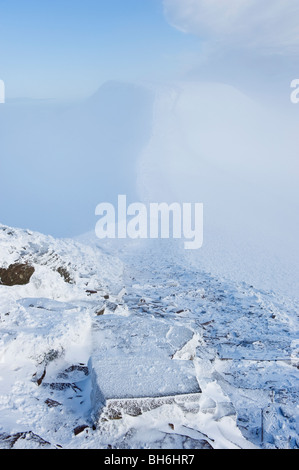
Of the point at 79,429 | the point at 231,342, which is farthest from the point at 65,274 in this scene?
the point at 79,429

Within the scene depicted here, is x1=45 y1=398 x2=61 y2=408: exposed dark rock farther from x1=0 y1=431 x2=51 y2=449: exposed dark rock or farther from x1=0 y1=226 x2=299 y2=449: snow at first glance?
x1=0 y1=431 x2=51 y2=449: exposed dark rock

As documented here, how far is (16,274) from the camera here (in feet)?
19.1

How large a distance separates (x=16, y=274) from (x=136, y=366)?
309 cm

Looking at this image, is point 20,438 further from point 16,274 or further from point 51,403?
point 16,274

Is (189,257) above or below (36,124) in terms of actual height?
below

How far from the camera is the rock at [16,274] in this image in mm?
5664

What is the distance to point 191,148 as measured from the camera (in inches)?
1346

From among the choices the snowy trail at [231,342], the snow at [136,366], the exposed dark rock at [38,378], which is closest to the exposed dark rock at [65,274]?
the snow at [136,366]

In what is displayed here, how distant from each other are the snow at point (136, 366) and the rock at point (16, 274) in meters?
0.12

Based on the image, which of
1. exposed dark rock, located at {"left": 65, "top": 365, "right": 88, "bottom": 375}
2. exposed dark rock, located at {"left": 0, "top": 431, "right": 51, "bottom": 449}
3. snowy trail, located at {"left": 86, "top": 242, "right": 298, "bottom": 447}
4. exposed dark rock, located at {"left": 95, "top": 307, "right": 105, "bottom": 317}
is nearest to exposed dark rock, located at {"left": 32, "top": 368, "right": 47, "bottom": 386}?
exposed dark rock, located at {"left": 65, "top": 365, "right": 88, "bottom": 375}

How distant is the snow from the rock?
0.39 feet
